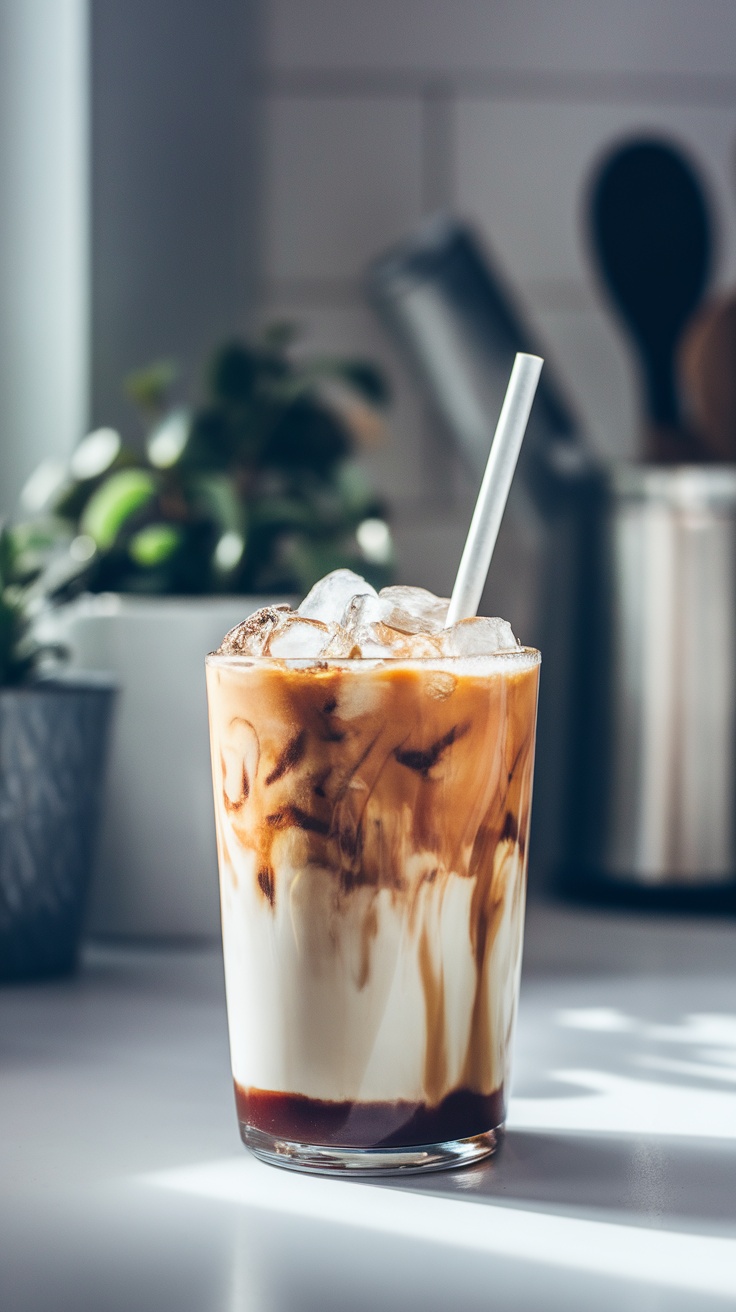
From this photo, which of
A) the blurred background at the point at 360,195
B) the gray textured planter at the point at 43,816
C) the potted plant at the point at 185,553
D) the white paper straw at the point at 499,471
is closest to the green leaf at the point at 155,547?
the potted plant at the point at 185,553

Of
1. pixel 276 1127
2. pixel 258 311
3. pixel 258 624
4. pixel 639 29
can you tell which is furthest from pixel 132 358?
pixel 276 1127

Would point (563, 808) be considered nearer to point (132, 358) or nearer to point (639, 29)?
point (132, 358)

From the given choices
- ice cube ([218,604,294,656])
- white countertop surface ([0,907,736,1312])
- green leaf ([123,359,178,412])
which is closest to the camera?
white countertop surface ([0,907,736,1312])

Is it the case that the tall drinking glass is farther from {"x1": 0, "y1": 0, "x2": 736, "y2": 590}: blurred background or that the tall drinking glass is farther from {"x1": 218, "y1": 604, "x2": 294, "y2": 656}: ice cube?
{"x1": 0, "y1": 0, "x2": 736, "y2": 590}: blurred background

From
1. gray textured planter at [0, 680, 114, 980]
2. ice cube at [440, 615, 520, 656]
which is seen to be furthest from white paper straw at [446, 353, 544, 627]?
gray textured planter at [0, 680, 114, 980]

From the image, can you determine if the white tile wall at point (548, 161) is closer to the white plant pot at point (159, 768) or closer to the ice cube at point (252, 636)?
the white plant pot at point (159, 768)

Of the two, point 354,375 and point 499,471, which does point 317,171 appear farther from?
point 499,471

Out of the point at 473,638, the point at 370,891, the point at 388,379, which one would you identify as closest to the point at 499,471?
the point at 473,638
